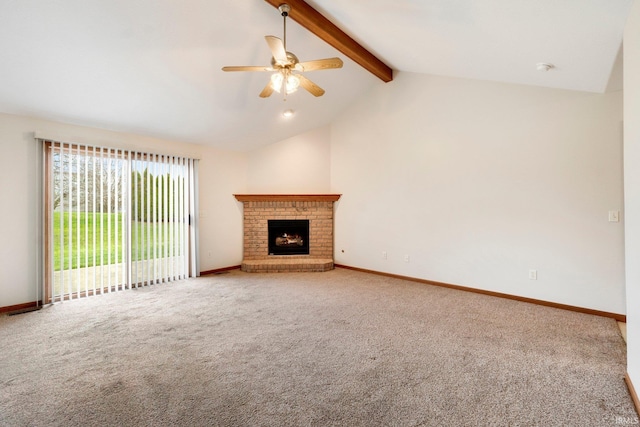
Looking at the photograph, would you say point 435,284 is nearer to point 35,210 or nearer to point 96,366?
point 96,366

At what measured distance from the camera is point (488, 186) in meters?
4.16

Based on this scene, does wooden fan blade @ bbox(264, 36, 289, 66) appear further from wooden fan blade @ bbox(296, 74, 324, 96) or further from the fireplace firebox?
the fireplace firebox

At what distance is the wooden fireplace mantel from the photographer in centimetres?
596

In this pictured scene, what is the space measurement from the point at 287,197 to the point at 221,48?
10.3 feet

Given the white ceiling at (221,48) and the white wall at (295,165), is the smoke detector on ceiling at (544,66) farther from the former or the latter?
the white wall at (295,165)

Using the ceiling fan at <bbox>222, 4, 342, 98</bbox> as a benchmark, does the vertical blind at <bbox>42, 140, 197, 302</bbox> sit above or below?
below

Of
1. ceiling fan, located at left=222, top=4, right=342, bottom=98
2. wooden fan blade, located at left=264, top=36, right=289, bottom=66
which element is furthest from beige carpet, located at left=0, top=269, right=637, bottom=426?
wooden fan blade, located at left=264, top=36, right=289, bottom=66

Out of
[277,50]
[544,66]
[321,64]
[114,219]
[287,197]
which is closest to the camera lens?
[277,50]

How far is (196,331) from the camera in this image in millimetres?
2979

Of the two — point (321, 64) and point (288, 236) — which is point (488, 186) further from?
point (288, 236)

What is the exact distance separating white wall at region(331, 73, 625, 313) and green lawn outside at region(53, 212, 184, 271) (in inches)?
140

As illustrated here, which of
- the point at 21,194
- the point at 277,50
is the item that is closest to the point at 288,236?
the point at 21,194


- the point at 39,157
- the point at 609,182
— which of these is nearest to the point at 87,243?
the point at 39,157

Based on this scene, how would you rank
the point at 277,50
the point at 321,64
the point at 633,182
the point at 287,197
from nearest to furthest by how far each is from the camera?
the point at 633,182, the point at 277,50, the point at 321,64, the point at 287,197
